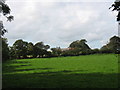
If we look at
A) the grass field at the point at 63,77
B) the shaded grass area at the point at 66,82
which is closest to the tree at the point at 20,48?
the grass field at the point at 63,77


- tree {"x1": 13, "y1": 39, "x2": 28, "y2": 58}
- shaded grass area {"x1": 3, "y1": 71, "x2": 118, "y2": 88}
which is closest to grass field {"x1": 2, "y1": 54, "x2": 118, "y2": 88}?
shaded grass area {"x1": 3, "y1": 71, "x2": 118, "y2": 88}

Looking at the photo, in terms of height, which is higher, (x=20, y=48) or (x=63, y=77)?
(x=20, y=48)

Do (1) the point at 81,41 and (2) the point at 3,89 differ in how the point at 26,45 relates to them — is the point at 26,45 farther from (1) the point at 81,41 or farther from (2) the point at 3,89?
(2) the point at 3,89

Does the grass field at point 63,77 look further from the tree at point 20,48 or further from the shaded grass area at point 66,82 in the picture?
the tree at point 20,48

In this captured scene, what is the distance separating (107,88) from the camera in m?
10.9

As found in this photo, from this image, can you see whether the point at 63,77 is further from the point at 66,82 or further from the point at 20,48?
the point at 20,48

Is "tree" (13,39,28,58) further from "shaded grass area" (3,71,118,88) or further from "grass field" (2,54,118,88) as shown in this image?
"shaded grass area" (3,71,118,88)

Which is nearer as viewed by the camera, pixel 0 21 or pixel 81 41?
pixel 0 21

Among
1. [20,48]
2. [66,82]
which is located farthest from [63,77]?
[20,48]

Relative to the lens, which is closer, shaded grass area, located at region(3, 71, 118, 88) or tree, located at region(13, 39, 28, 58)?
shaded grass area, located at region(3, 71, 118, 88)

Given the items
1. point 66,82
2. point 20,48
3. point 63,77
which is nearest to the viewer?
point 66,82

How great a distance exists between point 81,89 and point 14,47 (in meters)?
108

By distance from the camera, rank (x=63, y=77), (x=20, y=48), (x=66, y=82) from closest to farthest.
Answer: (x=66, y=82) < (x=63, y=77) < (x=20, y=48)

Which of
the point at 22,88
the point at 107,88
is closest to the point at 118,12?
the point at 107,88
